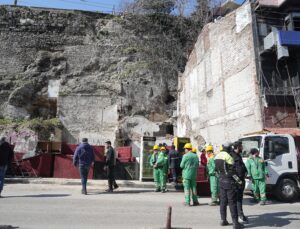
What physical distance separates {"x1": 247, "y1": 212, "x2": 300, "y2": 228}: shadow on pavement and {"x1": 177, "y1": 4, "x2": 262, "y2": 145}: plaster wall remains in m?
7.41

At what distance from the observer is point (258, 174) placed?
10.3 m

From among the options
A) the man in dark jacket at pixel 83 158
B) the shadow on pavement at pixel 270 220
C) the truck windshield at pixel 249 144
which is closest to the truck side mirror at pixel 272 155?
the truck windshield at pixel 249 144

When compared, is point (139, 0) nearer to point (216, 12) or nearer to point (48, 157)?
point (216, 12)

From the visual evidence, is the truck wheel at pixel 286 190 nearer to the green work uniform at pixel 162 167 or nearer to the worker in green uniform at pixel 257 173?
the worker in green uniform at pixel 257 173

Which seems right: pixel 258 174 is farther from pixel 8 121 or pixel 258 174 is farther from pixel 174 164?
pixel 8 121

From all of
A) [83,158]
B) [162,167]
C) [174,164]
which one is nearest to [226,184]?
[162,167]

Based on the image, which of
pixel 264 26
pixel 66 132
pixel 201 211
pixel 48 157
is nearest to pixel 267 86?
pixel 264 26

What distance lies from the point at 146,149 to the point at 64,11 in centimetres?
2067

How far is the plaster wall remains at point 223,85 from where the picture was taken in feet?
54.6

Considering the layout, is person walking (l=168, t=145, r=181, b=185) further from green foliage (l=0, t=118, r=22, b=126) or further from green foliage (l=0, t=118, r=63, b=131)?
green foliage (l=0, t=118, r=22, b=126)

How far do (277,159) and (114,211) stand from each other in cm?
594

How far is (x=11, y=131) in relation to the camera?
23578 mm

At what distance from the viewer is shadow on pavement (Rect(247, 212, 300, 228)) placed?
292 inches

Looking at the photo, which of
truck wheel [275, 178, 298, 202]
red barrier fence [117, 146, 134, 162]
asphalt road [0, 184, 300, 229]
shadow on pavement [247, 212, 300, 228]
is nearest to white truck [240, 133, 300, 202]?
truck wheel [275, 178, 298, 202]
